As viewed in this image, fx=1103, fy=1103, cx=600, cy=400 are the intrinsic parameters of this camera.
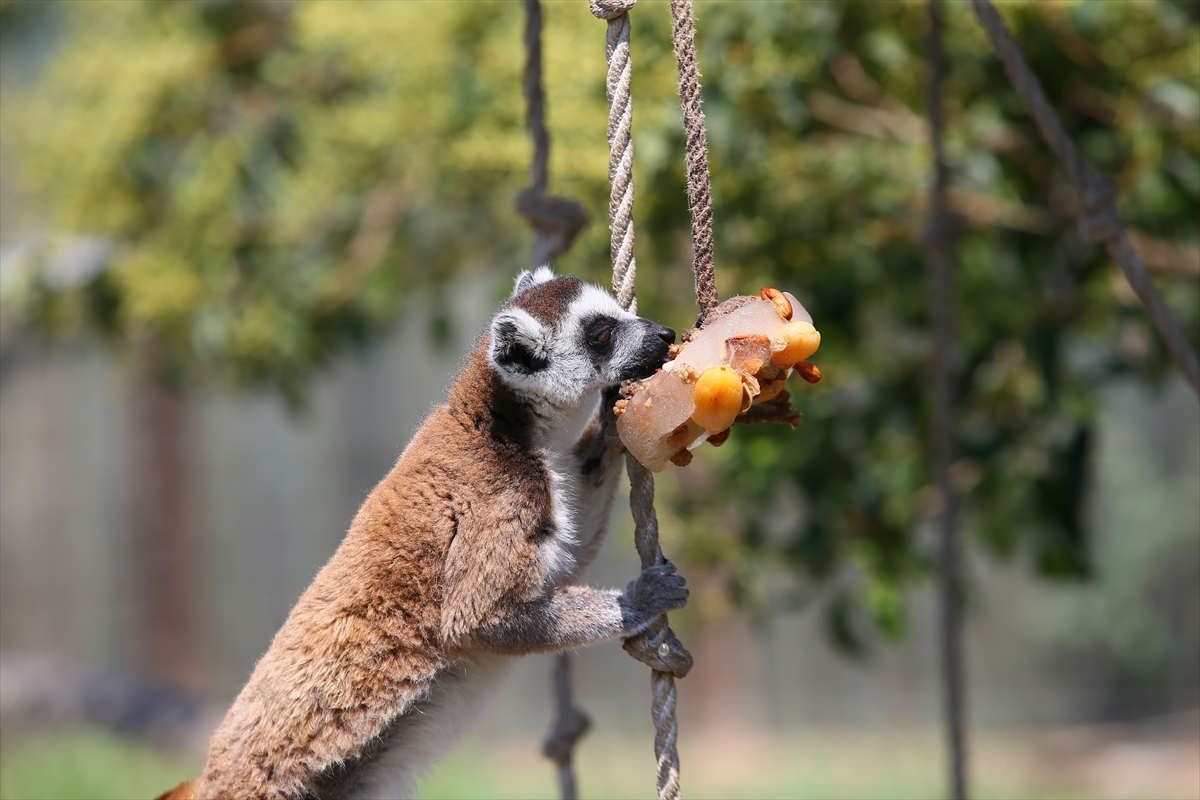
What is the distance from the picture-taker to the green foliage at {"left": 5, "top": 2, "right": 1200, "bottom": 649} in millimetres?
2576

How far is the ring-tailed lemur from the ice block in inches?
10.6

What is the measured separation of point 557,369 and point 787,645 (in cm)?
599

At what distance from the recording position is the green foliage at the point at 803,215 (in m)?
2.58

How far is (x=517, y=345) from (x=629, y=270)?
1.37 feet

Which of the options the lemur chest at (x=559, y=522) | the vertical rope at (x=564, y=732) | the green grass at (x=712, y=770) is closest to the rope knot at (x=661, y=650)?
the lemur chest at (x=559, y=522)

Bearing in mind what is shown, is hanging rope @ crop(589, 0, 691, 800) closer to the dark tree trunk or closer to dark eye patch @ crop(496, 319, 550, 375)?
dark eye patch @ crop(496, 319, 550, 375)

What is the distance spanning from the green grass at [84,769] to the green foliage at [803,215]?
2585 mm

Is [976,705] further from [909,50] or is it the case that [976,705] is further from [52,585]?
[52,585]

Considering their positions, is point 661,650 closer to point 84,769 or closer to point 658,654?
point 658,654

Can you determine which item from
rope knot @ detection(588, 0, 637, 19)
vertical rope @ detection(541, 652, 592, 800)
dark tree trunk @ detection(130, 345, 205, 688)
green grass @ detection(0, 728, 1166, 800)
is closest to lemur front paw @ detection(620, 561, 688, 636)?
vertical rope @ detection(541, 652, 592, 800)

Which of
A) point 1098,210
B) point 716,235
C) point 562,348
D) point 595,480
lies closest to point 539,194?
point 562,348

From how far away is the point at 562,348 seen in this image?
6.25ft

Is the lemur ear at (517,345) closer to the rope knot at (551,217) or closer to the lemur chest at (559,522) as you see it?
the lemur chest at (559,522)

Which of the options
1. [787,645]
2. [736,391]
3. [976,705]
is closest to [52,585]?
[787,645]
